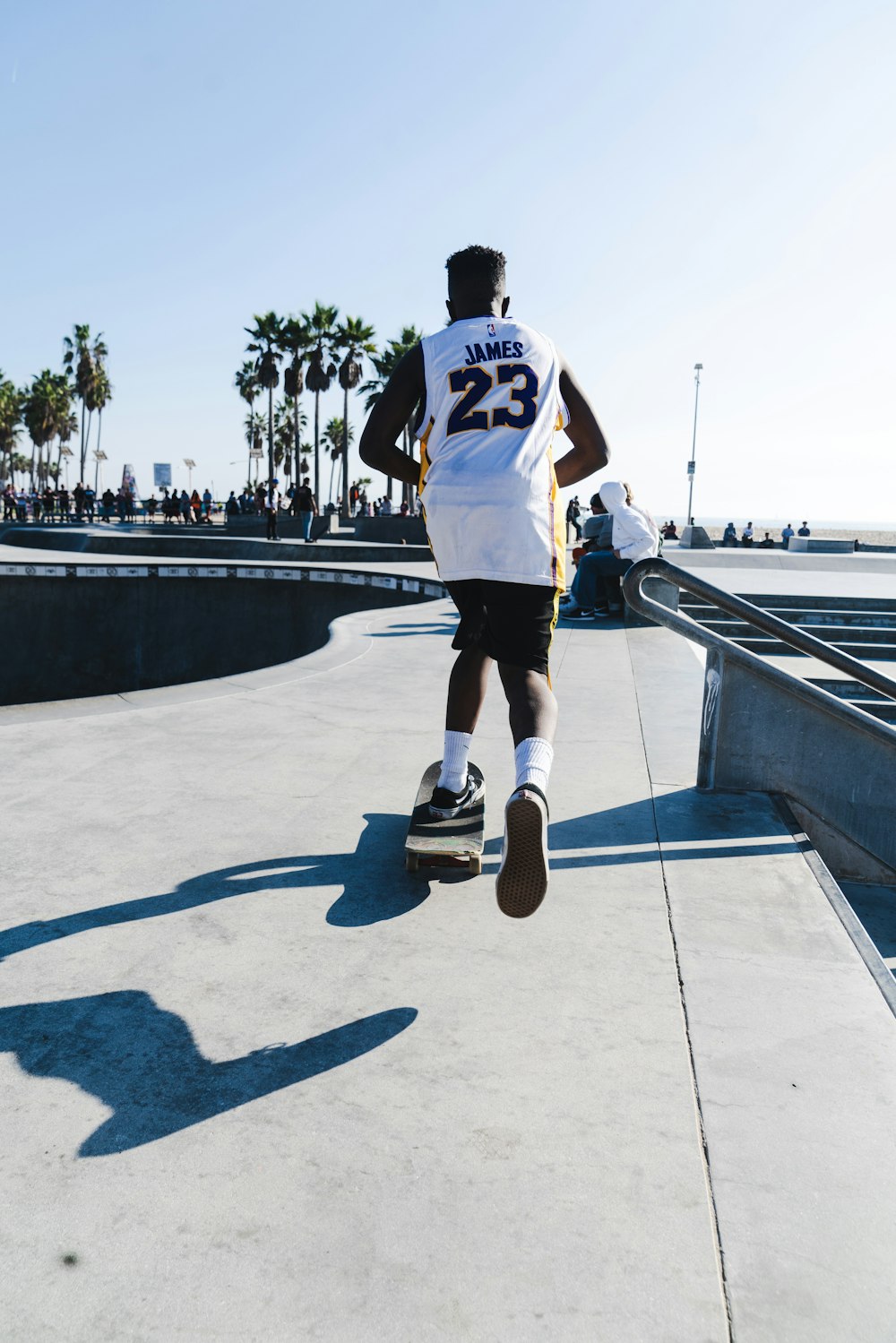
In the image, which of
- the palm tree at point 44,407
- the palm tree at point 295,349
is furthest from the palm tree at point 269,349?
the palm tree at point 44,407

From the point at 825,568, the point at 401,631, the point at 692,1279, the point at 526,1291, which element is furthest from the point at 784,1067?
the point at 825,568

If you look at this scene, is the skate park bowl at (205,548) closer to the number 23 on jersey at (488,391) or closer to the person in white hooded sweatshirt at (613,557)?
the person in white hooded sweatshirt at (613,557)

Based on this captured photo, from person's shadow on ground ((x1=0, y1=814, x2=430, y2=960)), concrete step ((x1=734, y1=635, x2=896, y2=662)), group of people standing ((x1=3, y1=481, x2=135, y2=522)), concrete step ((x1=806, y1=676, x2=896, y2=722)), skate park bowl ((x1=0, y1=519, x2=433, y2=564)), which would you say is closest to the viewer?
person's shadow on ground ((x1=0, y1=814, x2=430, y2=960))

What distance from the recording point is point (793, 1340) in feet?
4.08

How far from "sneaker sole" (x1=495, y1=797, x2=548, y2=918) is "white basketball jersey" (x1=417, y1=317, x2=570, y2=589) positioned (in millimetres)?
782

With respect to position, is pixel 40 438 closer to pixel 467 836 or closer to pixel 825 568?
pixel 825 568

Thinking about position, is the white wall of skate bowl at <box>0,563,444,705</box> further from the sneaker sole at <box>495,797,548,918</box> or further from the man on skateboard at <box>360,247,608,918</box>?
the sneaker sole at <box>495,797,548,918</box>

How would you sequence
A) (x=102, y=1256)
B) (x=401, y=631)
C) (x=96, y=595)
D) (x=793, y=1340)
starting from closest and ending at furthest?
(x=793, y=1340) < (x=102, y=1256) < (x=401, y=631) < (x=96, y=595)

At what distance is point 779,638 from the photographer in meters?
3.51

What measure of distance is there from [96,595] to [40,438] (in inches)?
3255

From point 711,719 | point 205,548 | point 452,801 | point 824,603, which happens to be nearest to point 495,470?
point 452,801

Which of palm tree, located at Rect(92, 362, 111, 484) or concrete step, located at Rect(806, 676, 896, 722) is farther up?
palm tree, located at Rect(92, 362, 111, 484)

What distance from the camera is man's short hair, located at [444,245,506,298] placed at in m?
2.93

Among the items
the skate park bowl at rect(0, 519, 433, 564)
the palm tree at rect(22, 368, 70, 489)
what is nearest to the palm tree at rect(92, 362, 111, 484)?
the palm tree at rect(22, 368, 70, 489)
